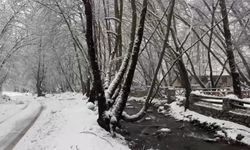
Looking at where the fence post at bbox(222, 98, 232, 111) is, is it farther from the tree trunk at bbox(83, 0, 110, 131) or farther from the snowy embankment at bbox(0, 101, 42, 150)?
the snowy embankment at bbox(0, 101, 42, 150)

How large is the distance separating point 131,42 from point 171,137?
4.38 meters

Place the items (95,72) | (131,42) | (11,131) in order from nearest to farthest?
(95,72) → (131,42) → (11,131)

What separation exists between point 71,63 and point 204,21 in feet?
102

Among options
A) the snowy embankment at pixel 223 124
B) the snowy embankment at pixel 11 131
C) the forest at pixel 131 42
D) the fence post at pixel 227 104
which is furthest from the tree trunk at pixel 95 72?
the fence post at pixel 227 104

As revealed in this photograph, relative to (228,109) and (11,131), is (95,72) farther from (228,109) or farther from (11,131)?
(228,109)

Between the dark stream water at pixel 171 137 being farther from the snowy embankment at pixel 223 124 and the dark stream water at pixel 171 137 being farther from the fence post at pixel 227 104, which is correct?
the fence post at pixel 227 104

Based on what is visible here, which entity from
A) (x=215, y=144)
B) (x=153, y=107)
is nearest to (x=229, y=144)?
(x=215, y=144)

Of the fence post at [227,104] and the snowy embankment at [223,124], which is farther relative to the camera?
the fence post at [227,104]

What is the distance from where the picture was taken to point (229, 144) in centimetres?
1179

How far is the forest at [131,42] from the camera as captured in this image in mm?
11898

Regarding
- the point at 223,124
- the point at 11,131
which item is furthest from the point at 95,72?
the point at 223,124

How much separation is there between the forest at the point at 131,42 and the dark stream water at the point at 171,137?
735 millimetres

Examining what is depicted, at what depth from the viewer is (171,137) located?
44.3 ft

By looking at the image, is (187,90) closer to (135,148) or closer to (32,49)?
(135,148)
